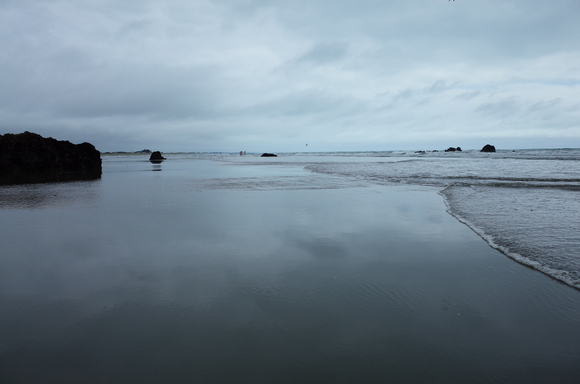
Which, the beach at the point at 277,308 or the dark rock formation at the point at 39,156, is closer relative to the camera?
the beach at the point at 277,308

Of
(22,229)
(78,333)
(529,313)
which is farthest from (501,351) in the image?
(22,229)

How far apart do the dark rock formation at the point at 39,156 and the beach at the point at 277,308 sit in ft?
85.2

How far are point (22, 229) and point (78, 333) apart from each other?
20.2 ft

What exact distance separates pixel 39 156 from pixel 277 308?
110 ft

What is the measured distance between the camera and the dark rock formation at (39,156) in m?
26.9

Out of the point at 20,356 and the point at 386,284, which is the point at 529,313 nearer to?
the point at 386,284

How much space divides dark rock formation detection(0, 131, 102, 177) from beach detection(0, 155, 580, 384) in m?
26.0

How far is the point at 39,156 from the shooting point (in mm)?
28391

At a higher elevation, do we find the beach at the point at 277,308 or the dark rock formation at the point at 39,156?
the dark rock formation at the point at 39,156

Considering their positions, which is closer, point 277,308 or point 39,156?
point 277,308

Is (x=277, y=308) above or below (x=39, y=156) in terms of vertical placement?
below

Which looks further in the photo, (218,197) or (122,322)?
(218,197)

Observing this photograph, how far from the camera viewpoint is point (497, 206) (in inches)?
410

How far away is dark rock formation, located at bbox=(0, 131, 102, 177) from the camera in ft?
88.2
